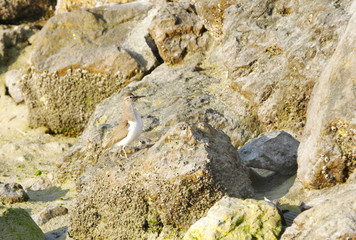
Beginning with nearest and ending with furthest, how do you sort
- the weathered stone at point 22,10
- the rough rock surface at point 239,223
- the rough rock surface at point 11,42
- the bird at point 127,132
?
the rough rock surface at point 239,223
the bird at point 127,132
the rough rock surface at point 11,42
the weathered stone at point 22,10

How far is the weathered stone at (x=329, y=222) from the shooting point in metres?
5.30

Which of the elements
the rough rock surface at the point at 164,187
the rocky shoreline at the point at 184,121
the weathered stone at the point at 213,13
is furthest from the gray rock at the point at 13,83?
the rough rock surface at the point at 164,187

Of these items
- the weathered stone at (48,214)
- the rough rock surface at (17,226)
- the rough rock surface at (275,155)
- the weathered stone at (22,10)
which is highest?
the weathered stone at (22,10)

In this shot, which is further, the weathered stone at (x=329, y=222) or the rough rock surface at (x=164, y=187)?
the rough rock surface at (x=164, y=187)

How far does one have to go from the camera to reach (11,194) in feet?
33.4

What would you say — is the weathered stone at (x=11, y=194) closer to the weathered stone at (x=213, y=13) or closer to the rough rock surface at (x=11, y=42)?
the weathered stone at (x=213, y=13)

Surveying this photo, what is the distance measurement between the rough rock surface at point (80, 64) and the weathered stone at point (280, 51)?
3.70 metres

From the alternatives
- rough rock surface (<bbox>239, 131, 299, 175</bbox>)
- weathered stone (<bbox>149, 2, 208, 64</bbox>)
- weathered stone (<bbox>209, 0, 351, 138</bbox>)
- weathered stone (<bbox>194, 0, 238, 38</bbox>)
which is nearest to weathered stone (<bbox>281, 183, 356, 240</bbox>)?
rough rock surface (<bbox>239, 131, 299, 175</bbox>)

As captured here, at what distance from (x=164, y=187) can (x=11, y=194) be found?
189 inches

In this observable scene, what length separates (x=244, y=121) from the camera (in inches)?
415

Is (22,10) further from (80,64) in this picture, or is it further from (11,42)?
(80,64)

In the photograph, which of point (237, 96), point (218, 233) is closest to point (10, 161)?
point (237, 96)

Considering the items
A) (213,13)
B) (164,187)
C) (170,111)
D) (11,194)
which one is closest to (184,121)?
(170,111)

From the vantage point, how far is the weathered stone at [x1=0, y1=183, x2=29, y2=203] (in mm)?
10047
